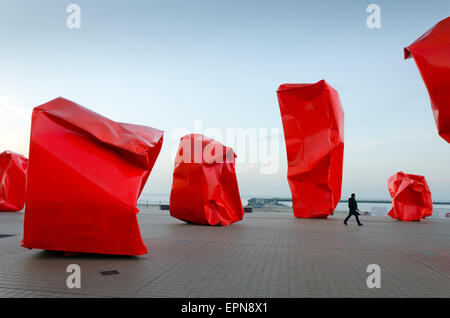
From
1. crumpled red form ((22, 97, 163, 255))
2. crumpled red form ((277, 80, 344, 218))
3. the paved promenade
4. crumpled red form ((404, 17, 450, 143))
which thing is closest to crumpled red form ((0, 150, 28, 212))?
the paved promenade

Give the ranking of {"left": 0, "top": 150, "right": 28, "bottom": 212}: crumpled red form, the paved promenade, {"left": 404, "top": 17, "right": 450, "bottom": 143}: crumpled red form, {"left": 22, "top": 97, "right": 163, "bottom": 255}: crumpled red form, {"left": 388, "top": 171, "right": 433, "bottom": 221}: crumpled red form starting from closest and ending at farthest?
the paved promenade < {"left": 404, "top": 17, "right": 450, "bottom": 143}: crumpled red form < {"left": 22, "top": 97, "right": 163, "bottom": 255}: crumpled red form < {"left": 388, "top": 171, "right": 433, "bottom": 221}: crumpled red form < {"left": 0, "top": 150, "right": 28, "bottom": 212}: crumpled red form

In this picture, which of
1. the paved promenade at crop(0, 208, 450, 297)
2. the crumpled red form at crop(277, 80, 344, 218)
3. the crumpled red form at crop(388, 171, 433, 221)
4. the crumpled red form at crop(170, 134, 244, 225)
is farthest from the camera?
the crumpled red form at crop(388, 171, 433, 221)

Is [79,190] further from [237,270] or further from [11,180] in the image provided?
[11,180]

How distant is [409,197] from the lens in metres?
19.8

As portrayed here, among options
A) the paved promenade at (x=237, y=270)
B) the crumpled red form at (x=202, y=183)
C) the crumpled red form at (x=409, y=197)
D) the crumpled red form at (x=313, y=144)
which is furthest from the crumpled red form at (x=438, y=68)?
the crumpled red form at (x=409, y=197)

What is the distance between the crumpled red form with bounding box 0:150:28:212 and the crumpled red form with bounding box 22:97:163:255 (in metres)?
15.4

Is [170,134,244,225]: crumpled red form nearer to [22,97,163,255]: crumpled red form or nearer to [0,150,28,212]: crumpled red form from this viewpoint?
[22,97,163,255]: crumpled red form

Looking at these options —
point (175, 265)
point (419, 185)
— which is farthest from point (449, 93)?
point (419, 185)

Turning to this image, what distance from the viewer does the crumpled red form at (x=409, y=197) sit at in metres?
19.3

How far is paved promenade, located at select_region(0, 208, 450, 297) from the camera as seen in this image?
509cm

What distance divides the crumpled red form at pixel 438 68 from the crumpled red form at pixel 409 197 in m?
13.2

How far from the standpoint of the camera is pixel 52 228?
279 inches

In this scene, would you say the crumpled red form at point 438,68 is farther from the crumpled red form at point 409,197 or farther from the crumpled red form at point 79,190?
the crumpled red form at point 409,197
